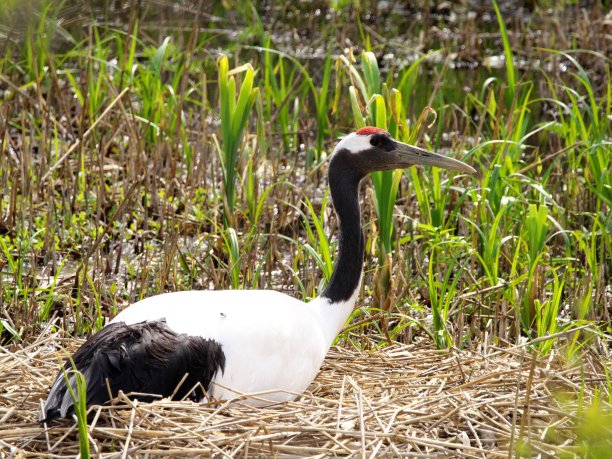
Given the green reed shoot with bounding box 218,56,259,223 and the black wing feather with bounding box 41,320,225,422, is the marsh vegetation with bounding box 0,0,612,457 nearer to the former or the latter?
the green reed shoot with bounding box 218,56,259,223

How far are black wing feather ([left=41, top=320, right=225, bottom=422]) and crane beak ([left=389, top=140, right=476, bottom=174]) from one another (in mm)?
1310

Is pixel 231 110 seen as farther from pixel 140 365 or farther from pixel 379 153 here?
pixel 140 365

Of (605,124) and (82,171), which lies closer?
(605,124)

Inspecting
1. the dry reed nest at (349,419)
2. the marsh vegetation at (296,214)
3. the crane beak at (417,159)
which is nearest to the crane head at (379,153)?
the crane beak at (417,159)

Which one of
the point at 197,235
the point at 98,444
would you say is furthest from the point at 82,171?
the point at 98,444

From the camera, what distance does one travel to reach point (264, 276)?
18.8 feet

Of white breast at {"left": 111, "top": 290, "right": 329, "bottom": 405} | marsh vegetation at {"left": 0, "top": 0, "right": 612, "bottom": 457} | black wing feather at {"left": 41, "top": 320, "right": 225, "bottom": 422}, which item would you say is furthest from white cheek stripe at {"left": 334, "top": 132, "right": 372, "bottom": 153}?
black wing feather at {"left": 41, "top": 320, "right": 225, "bottom": 422}

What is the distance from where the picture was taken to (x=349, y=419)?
3771mm

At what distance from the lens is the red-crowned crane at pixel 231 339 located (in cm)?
370

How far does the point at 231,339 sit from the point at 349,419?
554 millimetres

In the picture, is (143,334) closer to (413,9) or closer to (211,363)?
(211,363)

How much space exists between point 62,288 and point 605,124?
3075mm

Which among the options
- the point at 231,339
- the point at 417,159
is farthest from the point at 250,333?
the point at 417,159

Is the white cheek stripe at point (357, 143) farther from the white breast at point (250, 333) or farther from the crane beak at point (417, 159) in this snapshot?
the white breast at point (250, 333)
